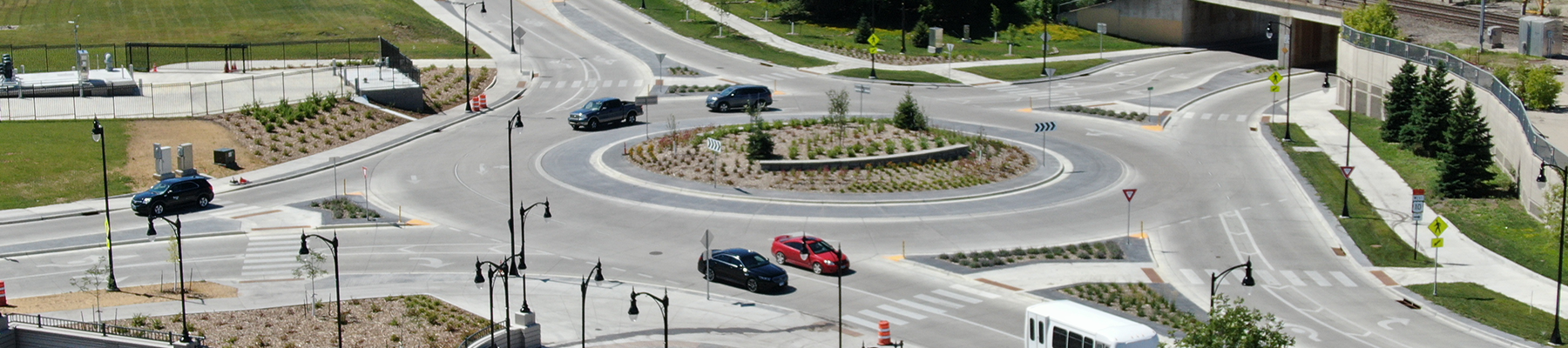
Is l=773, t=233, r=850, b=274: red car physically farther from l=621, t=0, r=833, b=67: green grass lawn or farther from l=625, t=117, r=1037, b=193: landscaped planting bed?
l=621, t=0, r=833, b=67: green grass lawn

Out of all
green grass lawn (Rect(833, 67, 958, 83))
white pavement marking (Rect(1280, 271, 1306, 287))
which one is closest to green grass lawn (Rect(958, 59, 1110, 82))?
green grass lawn (Rect(833, 67, 958, 83))

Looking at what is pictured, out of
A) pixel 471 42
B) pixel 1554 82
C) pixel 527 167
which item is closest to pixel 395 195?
pixel 527 167

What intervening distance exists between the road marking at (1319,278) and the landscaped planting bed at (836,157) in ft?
52.3

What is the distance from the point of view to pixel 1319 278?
46688 mm

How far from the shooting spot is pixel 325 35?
333 ft

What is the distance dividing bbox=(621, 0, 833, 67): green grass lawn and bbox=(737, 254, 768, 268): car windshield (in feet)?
170

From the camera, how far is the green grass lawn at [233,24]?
3834 inches

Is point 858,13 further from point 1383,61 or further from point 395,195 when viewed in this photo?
point 395,195

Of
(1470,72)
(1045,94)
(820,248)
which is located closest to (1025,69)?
(1045,94)

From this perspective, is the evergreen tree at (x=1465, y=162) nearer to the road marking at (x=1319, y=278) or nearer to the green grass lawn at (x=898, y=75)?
the road marking at (x=1319, y=278)

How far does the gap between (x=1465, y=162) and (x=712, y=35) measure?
2312 inches

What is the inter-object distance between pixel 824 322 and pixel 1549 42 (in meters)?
56.2

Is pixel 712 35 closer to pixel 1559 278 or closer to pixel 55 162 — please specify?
pixel 55 162

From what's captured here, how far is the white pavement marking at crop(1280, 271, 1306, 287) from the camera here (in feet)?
151
